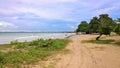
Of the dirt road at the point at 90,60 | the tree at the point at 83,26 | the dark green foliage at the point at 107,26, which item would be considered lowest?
the dirt road at the point at 90,60

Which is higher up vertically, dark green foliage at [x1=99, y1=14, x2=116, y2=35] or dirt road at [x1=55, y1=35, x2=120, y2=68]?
dark green foliage at [x1=99, y1=14, x2=116, y2=35]

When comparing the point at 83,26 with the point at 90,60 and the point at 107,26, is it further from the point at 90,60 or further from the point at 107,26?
the point at 90,60

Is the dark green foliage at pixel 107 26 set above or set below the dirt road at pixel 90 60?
above

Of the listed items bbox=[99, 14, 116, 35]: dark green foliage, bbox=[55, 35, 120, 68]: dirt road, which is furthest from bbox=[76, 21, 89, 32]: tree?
bbox=[55, 35, 120, 68]: dirt road

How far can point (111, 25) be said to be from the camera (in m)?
35.3

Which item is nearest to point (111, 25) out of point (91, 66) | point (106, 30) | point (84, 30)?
point (106, 30)

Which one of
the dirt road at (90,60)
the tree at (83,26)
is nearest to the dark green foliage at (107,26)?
the dirt road at (90,60)

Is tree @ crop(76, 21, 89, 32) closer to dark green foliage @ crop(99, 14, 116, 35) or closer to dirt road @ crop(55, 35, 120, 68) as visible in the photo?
dark green foliage @ crop(99, 14, 116, 35)

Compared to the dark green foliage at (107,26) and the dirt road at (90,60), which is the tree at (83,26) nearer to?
the dark green foliage at (107,26)

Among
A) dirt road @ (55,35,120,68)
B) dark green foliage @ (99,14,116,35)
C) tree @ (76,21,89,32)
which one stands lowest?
dirt road @ (55,35,120,68)

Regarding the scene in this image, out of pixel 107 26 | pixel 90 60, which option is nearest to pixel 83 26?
pixel 107 26

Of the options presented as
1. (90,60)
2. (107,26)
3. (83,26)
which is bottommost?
(90,60)

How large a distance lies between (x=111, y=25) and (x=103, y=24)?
1.41m

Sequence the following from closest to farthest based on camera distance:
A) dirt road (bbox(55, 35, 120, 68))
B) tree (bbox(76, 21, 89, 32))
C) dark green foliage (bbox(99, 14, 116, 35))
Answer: dirt road (bbox(55, 35, 120, 68))
dark green foliage (bbox(99, 14, 116, 35))
tree (bbox(76, 21, 89, 32))
